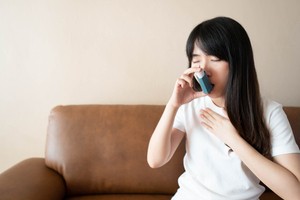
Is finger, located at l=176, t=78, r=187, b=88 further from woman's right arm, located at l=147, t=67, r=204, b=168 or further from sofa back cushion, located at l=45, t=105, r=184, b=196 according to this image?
sofa back cushion, located at l=45, t=105, r=184, b=196

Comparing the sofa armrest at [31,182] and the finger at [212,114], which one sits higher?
the finger at [212,114]

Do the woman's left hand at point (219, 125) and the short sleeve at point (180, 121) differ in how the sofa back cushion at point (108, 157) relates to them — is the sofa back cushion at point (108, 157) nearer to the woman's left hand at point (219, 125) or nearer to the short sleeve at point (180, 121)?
the short sleeve at point (180, 121)

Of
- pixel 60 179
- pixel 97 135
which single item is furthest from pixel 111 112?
pixel 60 179

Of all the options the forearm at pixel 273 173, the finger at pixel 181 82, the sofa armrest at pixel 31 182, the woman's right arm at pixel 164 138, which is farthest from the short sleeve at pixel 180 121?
the sofa armrest at pixel 31 182

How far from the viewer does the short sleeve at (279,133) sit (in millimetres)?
706

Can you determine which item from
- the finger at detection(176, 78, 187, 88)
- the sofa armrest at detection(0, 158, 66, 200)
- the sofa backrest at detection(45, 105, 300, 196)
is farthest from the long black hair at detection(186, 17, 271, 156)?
the sofa armrest at detection(0, 158, 66, 200)

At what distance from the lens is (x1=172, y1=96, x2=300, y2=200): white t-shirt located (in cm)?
73

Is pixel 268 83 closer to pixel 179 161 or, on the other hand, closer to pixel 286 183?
pixel 179 161

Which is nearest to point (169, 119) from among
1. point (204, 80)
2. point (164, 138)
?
point (164, 138)

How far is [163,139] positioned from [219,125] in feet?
0.65

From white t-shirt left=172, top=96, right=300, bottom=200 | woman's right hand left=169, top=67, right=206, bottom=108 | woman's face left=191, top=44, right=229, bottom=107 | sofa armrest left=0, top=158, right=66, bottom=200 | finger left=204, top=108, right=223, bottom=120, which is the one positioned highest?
woman's face left=191, top=44, right=229, bottom=107

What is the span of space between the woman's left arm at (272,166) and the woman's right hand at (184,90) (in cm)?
17

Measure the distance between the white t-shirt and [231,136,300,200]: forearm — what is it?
0.06m

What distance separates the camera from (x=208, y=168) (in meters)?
0.81
